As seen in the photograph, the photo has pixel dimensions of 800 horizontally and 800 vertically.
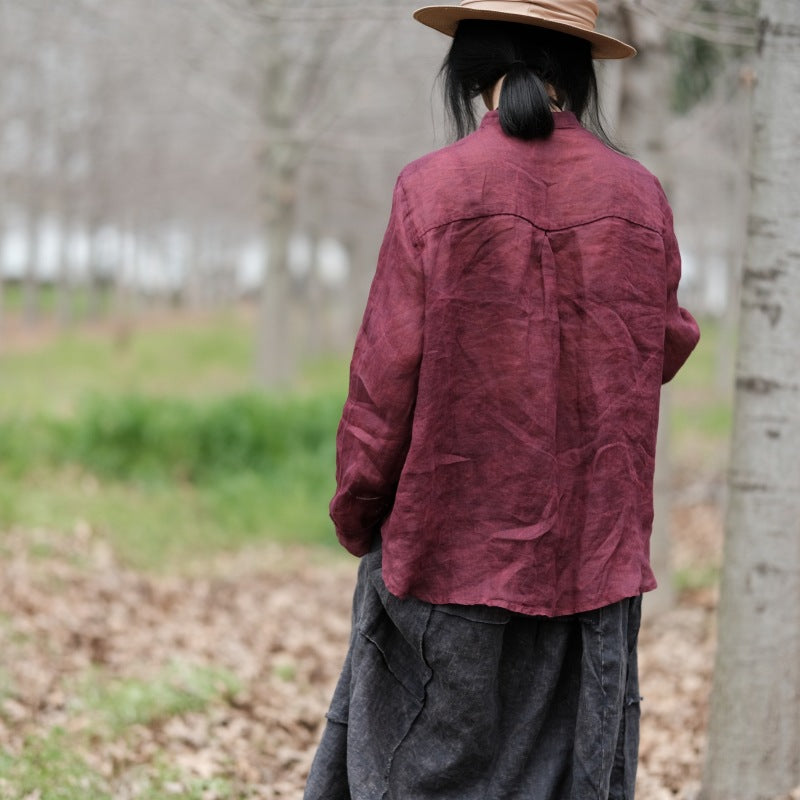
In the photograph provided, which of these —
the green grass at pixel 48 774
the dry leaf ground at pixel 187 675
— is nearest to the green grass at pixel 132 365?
the dry leaf ground at pixel 187 675

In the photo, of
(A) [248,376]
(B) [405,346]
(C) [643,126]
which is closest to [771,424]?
(B) [405,346]

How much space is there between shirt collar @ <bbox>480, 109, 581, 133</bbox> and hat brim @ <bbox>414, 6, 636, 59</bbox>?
0.16 metres

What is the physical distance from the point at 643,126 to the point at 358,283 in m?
17.4

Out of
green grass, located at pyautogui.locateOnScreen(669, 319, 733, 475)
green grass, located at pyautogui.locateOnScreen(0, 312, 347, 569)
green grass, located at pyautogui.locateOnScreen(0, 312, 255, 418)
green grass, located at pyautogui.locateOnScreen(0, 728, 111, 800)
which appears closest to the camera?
green grass, located at pyautogui.locateOnScreen(0, 728, 111, 800)

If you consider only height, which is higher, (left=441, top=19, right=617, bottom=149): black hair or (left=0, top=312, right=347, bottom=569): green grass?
(left=441, top=19, right=617, bottom=149): black hair

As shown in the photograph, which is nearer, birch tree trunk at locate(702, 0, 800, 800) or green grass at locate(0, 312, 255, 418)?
birch tree trunk at locate(702, 0, 800, 800)

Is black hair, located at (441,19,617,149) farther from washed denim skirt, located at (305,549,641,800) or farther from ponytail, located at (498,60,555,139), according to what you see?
washed denim skirt, located at (305,549,641,800)

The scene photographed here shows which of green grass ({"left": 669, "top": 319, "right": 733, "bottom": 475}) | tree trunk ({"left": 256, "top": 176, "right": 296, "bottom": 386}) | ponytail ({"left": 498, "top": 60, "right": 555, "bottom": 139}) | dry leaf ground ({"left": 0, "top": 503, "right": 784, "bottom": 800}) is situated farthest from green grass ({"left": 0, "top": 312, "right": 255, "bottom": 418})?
ponytail ({"left": 498, "top": 60, "right": 555, "bottom": 139})

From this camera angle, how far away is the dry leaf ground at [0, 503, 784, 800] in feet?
11.5

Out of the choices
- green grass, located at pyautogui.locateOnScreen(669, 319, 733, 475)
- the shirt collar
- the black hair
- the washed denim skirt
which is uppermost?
the black hair

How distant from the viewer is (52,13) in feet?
30.2

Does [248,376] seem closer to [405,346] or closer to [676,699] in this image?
[676,699]

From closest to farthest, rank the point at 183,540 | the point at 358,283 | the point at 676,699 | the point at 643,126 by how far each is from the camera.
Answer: the point at 676,699 < the point at 643,126 < the point at 183,540 < the point at 358,283

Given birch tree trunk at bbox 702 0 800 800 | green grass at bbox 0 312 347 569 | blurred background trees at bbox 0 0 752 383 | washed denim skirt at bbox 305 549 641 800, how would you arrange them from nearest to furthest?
washed denim skirt at bbox 305 549 641 800
birch tree trunk at bbox 702 0 800 800
blurred background trees at bbox 0 0 752 383
green grass at bbox 0 312 347 569
